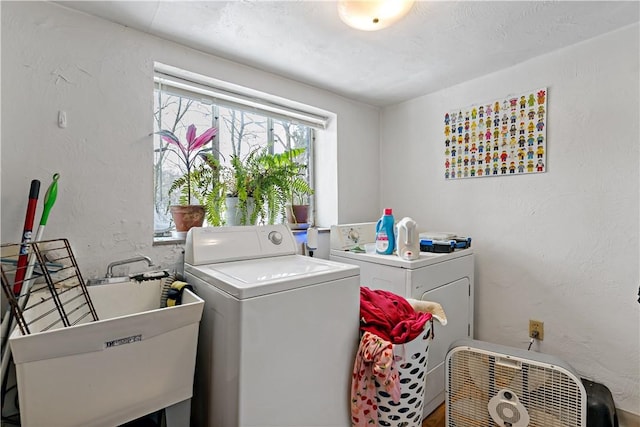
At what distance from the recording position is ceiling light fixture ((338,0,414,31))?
4.20 feet

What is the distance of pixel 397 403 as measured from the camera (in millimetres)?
1274

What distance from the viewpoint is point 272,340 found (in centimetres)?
110

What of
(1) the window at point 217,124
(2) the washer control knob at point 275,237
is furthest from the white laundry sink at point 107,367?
(1) the window at point 217,124

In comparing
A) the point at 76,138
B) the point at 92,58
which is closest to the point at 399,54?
the point at 92,58

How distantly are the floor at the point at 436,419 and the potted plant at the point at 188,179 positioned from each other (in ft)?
5.49

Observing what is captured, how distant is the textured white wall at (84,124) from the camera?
1.31m

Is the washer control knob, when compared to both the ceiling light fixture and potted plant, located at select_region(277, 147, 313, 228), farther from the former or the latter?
the ceiling light fixture

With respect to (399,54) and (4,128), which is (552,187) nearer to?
(399,54)

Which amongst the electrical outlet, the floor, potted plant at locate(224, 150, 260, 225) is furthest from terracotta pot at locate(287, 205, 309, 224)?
the electrical outlet

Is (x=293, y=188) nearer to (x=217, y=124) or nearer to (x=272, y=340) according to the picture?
(x=217, y=124)

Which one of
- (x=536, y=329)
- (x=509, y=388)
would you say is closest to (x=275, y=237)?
(x=509, y=388)

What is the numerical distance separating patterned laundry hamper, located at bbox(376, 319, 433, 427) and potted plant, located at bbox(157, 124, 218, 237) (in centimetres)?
121

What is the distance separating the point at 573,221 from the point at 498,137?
2.25 feet

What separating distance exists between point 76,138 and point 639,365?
3022mm
